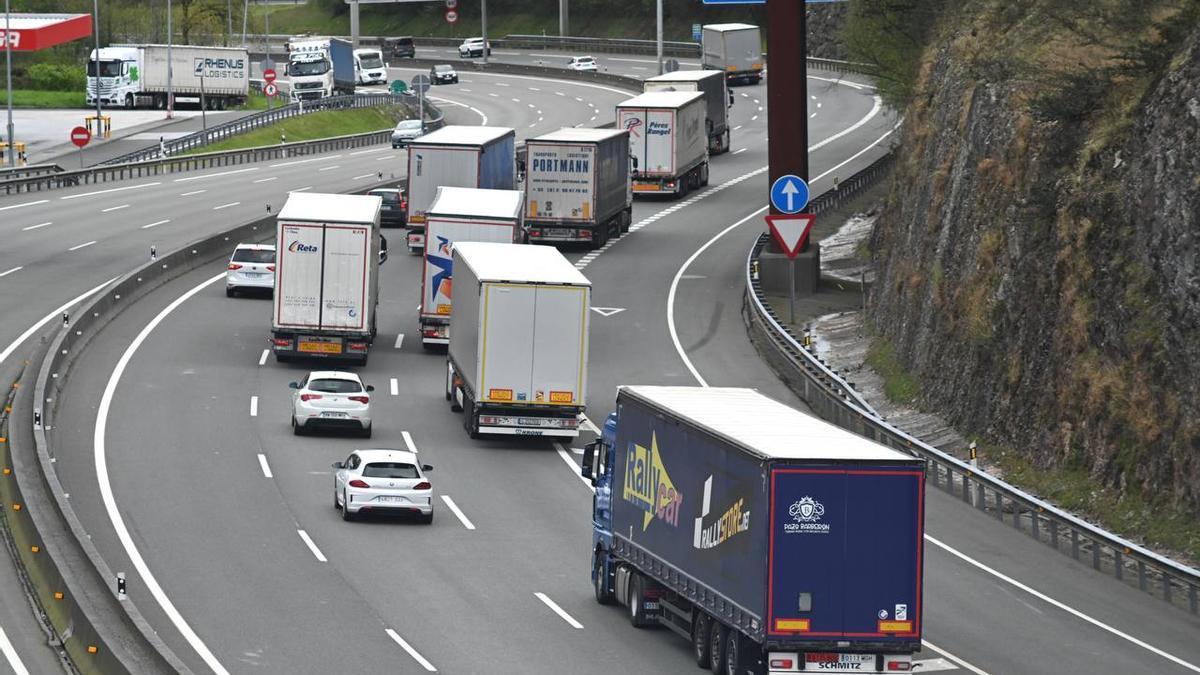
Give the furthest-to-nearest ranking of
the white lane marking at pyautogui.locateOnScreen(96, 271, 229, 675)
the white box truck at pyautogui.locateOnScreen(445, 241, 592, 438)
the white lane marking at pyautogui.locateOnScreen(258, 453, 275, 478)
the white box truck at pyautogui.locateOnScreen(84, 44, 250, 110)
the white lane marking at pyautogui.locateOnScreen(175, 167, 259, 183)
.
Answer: the white box truck at pyautogui.locateOnScreen(84, 44, 250, 110) → the white lane marking at pyautogui.locateOnScreen(175, 167, 259, 183) → the white box truck at pyautogui.locateOnScreen(445, 241, 592, 438) → the white lane marking at pyautogui.locateOnScreen(258, 453, 275, 478) → the white lane marking at pyautogui.locateOnScreen(96, 271, 229, 675)

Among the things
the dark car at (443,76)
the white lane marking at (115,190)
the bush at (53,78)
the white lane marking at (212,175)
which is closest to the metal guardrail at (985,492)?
the white lane marking at (115,190)

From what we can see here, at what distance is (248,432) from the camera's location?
39719mm

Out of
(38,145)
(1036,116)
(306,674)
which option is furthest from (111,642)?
(38,145)

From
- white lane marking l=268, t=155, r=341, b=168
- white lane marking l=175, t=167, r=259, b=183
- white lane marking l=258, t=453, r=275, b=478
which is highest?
white lane marking l=268, t=155, r=341, b=168

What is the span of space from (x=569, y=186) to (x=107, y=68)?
6184 centimetres

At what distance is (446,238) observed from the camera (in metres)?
48.9

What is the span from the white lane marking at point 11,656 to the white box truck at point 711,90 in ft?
207

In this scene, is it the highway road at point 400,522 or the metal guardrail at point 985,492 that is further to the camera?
the metal guardrail at point 985,492

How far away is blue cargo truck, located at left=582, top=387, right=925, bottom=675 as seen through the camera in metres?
21.6

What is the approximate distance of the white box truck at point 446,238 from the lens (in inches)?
1907

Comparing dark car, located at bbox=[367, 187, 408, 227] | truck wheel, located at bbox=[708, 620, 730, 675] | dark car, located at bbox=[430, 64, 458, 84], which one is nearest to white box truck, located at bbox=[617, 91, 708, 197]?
dark car, located at bbox=[367, 187, 408, 227]

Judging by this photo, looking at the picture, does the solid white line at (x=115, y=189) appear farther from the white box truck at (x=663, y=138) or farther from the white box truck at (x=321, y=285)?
the white box truck at (x=321, y=285)

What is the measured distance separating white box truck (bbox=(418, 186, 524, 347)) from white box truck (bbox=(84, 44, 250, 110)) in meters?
70.2

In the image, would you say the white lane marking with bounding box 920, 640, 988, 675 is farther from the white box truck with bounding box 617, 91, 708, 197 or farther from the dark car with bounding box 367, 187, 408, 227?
the white box truck with bounding box 617, 91, 708, 197
